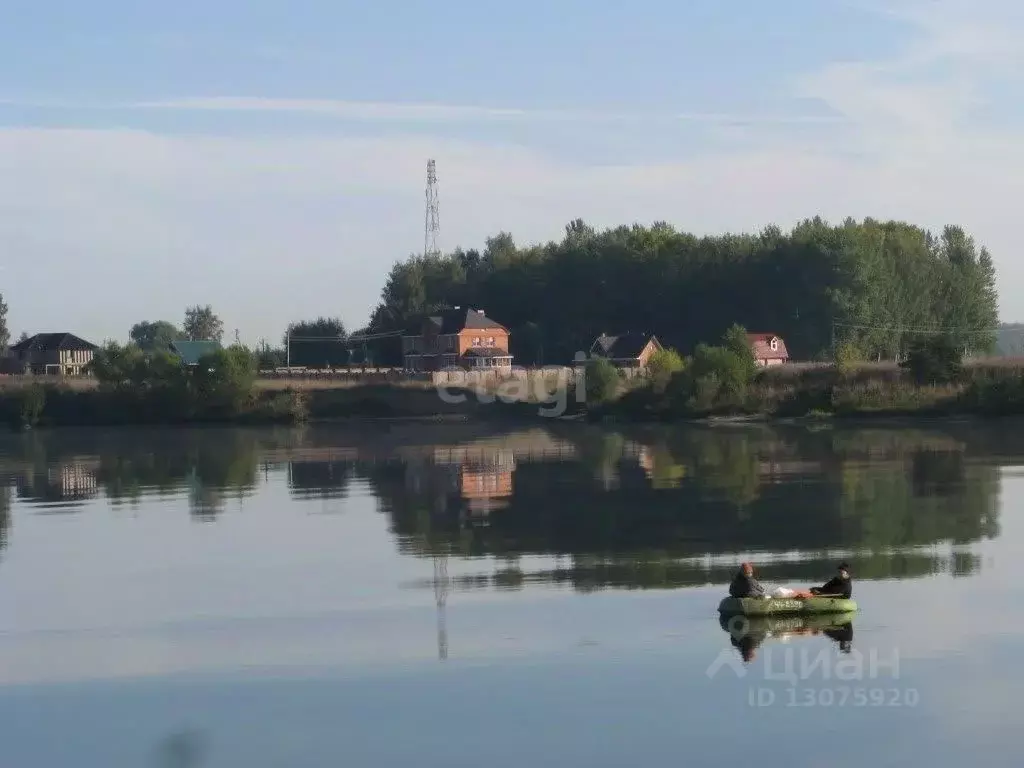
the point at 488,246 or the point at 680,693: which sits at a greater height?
the point at 488,246

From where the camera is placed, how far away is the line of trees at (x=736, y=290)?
119 meters

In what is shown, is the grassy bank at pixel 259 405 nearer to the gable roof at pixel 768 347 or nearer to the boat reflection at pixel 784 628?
the gable roof at pixel 768 347

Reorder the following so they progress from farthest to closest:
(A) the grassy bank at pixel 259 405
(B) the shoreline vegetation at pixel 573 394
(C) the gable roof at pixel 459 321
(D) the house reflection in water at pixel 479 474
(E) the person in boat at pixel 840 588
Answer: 1. (C) the gable roof at pixel 459 321
2. (A) the grassy bank at pixel 259 405
3. (B) the shoreline vegetation at pixel 573 394
4. (D) the house reflection in water at pixel 479 474
5. (E) the person in boat at pixel 840 588

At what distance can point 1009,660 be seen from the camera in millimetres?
23875

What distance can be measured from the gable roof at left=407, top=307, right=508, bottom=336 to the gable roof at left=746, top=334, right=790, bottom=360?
2694 centimetres

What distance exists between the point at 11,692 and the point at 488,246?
14500cm

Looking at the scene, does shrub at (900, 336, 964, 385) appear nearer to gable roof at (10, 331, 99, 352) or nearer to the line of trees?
the line of trees

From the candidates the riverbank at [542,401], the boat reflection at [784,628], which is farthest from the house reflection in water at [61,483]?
the boat reflection at [784,628]

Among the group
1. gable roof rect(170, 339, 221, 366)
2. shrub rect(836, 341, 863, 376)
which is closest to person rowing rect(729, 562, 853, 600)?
shrub rect(836, 341, 863, 376)

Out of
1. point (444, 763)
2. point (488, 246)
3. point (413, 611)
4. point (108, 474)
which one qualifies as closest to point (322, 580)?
point (413, 611)

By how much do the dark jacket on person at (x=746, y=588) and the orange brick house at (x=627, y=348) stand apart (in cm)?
9511

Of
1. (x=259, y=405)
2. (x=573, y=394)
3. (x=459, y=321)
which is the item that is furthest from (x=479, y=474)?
(x=459, y=321)

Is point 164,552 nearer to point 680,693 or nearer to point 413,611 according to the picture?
point 413,611

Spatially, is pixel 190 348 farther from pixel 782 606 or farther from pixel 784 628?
pixel 784 628
